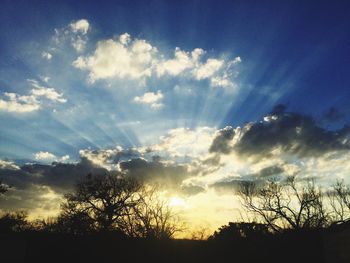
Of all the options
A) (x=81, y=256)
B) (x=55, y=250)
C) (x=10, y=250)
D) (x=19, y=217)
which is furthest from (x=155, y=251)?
(x=19, y=217)

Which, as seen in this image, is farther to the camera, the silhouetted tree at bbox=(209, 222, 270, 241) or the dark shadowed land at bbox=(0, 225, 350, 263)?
the silhouetted tree at bbox=(209, 222, 270, 241)

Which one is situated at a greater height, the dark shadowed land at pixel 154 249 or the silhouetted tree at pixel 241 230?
the silhouetted tree at pixel 241 230

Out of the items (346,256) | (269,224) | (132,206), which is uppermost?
(132,206)

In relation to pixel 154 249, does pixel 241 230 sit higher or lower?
higher

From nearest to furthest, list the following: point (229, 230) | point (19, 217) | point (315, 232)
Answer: point (315, 232) < point (229, 230) < point (19, 217)

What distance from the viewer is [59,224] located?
44.7m

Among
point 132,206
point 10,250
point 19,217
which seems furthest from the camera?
point 19,217

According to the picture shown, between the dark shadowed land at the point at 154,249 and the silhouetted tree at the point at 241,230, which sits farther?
the silhouetted tree at the point at 241,230

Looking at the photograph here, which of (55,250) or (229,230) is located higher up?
(229,230)

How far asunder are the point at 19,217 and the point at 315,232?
151 ft

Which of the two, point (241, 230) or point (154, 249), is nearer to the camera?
point (154, 249)

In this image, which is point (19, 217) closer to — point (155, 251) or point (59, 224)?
point (59, 224)

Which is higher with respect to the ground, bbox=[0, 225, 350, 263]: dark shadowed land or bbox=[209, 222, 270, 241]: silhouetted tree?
bbox=[209, 222, 270, 241]: silhouetted tree

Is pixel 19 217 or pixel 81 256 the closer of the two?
pixel 81 256
